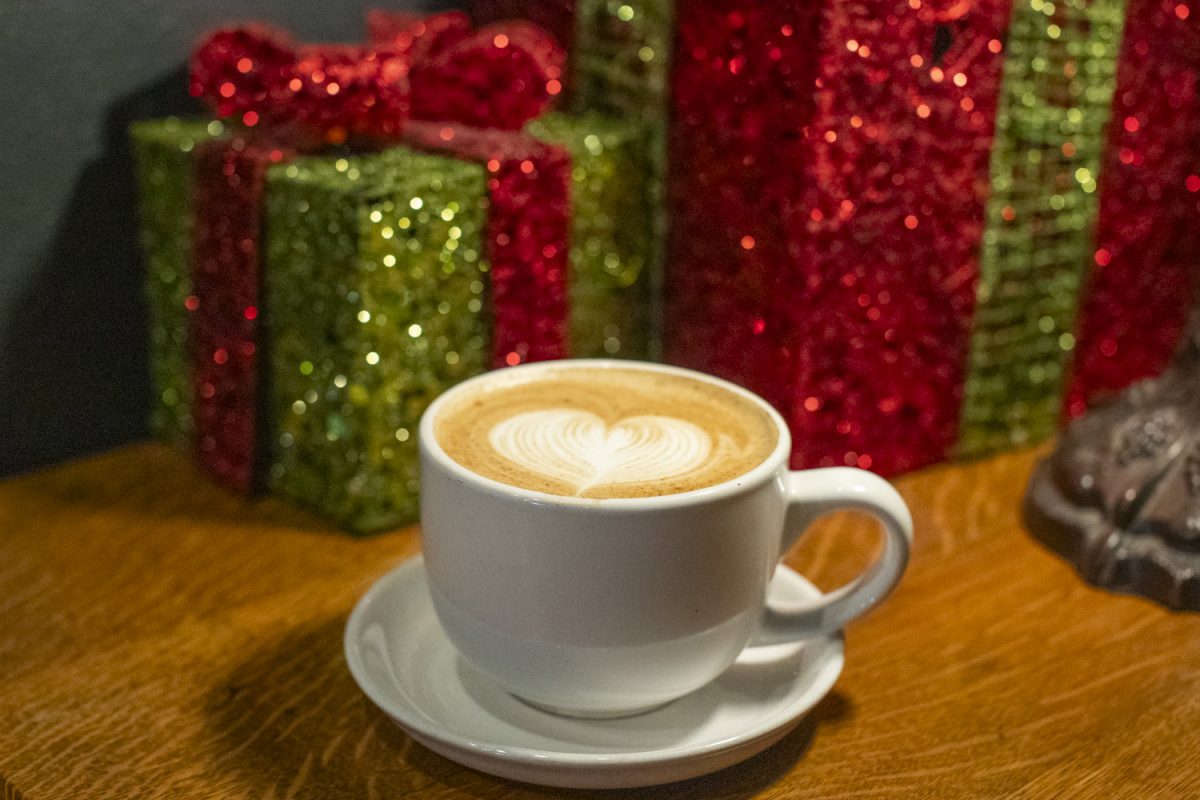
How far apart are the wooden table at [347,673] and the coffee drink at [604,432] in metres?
0.11

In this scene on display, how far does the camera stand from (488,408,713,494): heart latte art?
1.52 ft

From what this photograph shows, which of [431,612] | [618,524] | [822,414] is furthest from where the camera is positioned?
[822,414]

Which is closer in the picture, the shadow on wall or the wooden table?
the wooden table

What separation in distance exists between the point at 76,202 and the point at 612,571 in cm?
41

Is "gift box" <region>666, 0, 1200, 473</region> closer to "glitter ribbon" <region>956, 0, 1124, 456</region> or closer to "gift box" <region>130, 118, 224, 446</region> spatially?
"glitter ribbon" <region>956, 0, 1124, 456</region>

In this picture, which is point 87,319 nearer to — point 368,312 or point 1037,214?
point 368,312

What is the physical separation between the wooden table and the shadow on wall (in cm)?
3

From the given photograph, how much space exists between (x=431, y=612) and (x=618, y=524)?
152mm

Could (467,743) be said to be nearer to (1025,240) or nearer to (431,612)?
(431,612)

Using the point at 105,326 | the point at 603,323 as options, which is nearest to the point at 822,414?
the point at 603,323

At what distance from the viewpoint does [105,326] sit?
2.35 ft

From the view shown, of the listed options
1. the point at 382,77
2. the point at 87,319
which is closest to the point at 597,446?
the point at 382,77

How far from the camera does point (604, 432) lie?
0.50 metres

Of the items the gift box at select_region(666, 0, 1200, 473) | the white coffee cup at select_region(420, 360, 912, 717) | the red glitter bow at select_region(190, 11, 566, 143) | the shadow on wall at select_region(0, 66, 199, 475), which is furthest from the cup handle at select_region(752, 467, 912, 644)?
the shadow on wall at select_region(0, 66, 199, 475)
